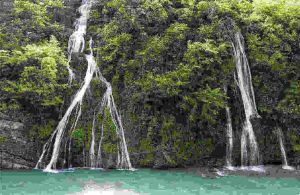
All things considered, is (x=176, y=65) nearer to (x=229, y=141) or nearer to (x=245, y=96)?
(x=245, y=96)

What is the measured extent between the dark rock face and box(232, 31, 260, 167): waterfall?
25.1 feet

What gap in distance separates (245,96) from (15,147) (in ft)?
28.2

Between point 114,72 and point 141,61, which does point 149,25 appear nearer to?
point 141,61

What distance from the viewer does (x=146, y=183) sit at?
6.35m

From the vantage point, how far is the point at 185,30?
29.7 ft

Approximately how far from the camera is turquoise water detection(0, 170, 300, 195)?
573 cm

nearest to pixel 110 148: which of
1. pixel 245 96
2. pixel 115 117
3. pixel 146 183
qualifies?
pixel 115 117

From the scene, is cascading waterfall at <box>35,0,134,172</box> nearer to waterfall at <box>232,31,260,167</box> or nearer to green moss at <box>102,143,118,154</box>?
green moss at <box>102,143,118,154</box>

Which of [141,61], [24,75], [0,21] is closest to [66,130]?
[24,75]

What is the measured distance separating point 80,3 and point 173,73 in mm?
7786

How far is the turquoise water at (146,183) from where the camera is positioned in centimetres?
573

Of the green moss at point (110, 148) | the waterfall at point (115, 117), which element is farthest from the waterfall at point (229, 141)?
the green moss at point (110, 148)

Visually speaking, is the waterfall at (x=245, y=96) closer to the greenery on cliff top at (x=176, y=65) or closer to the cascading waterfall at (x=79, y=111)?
the greenery on cliff top at (x=176, y=65)

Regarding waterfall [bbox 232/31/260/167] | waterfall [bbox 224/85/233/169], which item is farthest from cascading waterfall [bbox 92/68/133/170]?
waterfall [bbox 232/31/260/167]
